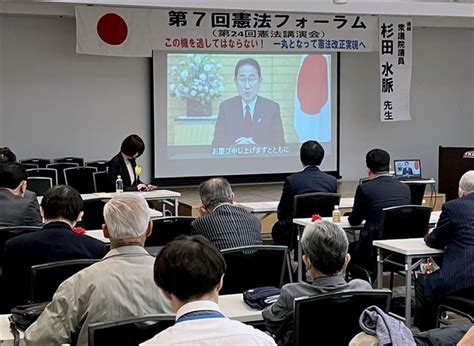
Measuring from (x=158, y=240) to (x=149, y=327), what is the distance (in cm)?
241

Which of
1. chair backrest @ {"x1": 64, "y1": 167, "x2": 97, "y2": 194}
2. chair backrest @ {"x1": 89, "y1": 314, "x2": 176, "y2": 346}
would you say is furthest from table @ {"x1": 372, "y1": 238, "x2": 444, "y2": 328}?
chair backrest @ {"x1": 64, "y1": 167, "x2": 97, "y2": 194}

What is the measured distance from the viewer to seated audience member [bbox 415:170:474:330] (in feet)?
14.2

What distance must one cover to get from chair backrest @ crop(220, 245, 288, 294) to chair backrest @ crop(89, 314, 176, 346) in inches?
55.0

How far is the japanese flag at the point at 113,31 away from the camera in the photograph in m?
8.59

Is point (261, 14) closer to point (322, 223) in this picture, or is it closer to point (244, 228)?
point (244, 228)

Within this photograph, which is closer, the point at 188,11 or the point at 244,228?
the point at 244,228

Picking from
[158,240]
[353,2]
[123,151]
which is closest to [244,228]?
[158,240]

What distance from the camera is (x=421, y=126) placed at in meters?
11.7

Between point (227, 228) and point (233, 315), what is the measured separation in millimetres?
1170

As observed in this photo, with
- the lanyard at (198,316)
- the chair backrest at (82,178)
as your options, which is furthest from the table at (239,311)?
the chair backrest at (82,178)

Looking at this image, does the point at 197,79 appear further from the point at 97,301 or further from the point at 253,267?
the point at 97,301

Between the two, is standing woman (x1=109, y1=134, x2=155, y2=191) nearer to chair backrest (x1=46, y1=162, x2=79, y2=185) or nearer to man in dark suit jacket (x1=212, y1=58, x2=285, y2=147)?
chair backrest (x1=46, y1=162, x2=79, y2=185)

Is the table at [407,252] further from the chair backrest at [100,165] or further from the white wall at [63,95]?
the white wall at [63,95]

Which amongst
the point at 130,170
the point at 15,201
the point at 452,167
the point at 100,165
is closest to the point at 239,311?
the point at 15,201
